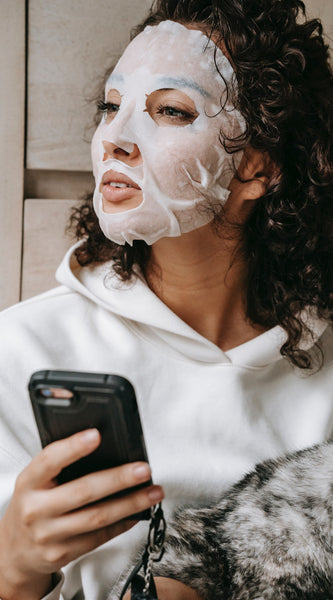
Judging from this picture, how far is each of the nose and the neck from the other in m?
0.15

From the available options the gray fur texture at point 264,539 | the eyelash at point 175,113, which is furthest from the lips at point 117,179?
the gray fur texture at point 264,539

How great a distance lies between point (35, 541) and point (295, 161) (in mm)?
707

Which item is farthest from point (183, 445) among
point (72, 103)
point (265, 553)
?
point (72, 103)

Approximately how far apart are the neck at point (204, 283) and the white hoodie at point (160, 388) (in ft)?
0.19

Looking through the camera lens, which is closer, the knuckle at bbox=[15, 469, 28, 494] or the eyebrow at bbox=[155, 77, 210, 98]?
the knuckle at bbox=[15, 469, 28, 494]

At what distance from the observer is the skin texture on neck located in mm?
980

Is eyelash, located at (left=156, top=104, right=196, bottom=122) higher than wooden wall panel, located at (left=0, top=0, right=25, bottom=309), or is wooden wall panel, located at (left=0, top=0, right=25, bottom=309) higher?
eyelash, located at (left=156, top=104, right=196, bottom=122)

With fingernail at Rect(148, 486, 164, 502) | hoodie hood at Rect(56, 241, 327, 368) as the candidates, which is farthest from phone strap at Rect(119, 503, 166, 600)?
hoodie hood at Rect(56, 241, 327, 368)

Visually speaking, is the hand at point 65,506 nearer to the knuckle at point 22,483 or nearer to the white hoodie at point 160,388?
the knuckle at point 22,483

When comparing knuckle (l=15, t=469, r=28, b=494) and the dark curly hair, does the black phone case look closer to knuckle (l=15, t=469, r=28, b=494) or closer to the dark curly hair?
knuckle (l=15, t=469, r=28, b=494)

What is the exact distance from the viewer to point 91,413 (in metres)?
0.60

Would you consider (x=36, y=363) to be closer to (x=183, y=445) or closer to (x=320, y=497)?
(x=183, y=445)

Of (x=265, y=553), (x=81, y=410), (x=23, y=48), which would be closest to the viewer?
(x=81, y=410)

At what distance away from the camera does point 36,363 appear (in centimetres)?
91
